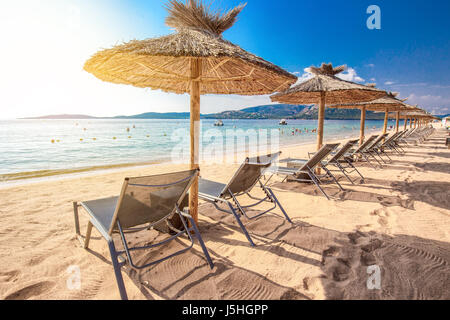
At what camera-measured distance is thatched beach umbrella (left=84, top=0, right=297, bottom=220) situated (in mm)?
2221

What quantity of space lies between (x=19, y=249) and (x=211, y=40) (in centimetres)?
306

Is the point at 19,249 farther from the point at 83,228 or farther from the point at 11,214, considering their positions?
the point at 11,214

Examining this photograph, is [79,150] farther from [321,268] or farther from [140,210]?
[321,268]

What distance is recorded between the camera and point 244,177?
2918mm

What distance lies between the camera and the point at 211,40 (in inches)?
98.3

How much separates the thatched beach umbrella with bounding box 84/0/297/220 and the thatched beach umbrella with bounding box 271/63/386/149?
7.13ft

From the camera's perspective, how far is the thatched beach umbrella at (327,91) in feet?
17.4

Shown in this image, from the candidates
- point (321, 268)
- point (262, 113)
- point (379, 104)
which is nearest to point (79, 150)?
point (321, 268)

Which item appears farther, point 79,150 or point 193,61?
point 79,150

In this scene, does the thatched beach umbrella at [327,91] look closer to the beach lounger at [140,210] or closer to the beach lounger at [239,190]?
the beach lounger at [239,190]

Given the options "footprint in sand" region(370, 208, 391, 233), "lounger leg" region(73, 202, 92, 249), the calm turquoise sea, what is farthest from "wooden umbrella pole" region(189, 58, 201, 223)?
the calm turquoise sea

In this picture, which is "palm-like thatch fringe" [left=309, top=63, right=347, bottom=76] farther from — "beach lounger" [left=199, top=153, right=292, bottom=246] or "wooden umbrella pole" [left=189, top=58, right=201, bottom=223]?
"wooden umbrella pole" [left=189, top=58, right=201, bottom=223]

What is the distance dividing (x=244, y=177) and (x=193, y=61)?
1.53 metres
